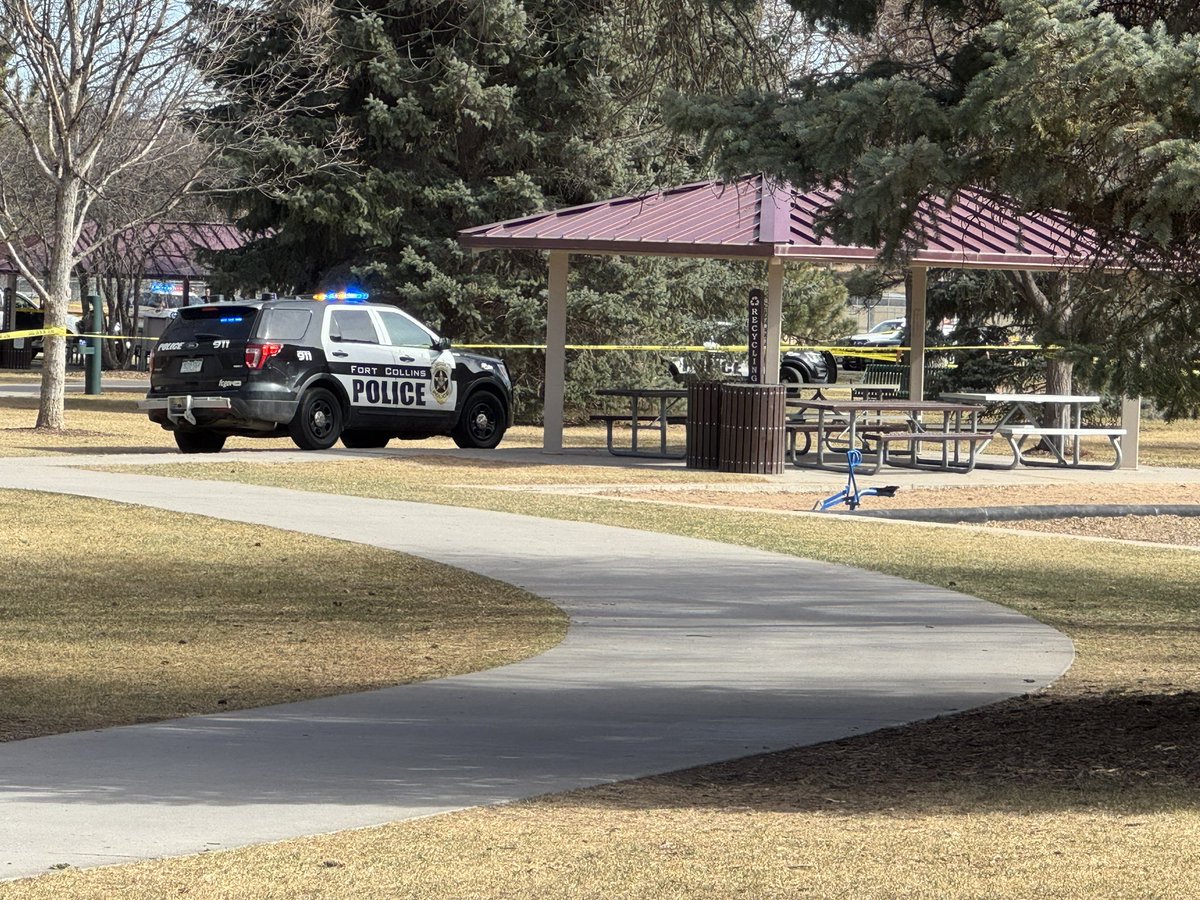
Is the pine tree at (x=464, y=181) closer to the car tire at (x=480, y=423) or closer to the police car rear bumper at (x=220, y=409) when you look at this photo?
the car tire at (x=480, y=423)

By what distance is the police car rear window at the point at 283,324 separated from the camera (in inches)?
866

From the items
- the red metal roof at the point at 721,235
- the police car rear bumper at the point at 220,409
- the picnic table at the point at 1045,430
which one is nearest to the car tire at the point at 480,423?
the red metal roof at the point at 721,235

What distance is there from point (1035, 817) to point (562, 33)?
26.7 meters

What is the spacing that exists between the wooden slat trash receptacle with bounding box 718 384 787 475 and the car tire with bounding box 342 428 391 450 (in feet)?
15.7

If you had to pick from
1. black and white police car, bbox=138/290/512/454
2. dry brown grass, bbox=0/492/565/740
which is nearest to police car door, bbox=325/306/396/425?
black and white police car, bbox=138/290/512/454

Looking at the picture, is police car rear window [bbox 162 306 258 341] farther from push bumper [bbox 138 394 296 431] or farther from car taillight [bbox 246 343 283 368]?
push bumper [bbox 138 394 296 431]

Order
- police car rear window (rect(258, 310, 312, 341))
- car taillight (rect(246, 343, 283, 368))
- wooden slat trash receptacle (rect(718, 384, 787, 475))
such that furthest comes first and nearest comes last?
police car rear window (rect(258, 310, 312, 341)), car taillight (rect(246, 343, 283, 368)), wooden slat trash receptacle (rect(718, 384, 787, 475))

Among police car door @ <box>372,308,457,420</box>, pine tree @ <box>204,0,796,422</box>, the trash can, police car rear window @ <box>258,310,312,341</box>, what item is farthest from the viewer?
the trash can

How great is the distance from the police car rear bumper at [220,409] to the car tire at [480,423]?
9.76ft

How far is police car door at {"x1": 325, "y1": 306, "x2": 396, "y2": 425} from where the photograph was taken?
22.8 meters

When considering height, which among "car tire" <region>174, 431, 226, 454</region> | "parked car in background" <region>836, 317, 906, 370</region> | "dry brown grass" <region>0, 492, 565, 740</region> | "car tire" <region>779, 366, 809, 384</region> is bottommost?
"dry brown grass" <region>0, 492, 565, 740</region>

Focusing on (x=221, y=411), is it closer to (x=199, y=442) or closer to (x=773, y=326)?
(x=199, y=442)

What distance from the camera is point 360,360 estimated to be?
75.5 feet

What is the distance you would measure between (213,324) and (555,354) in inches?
176
